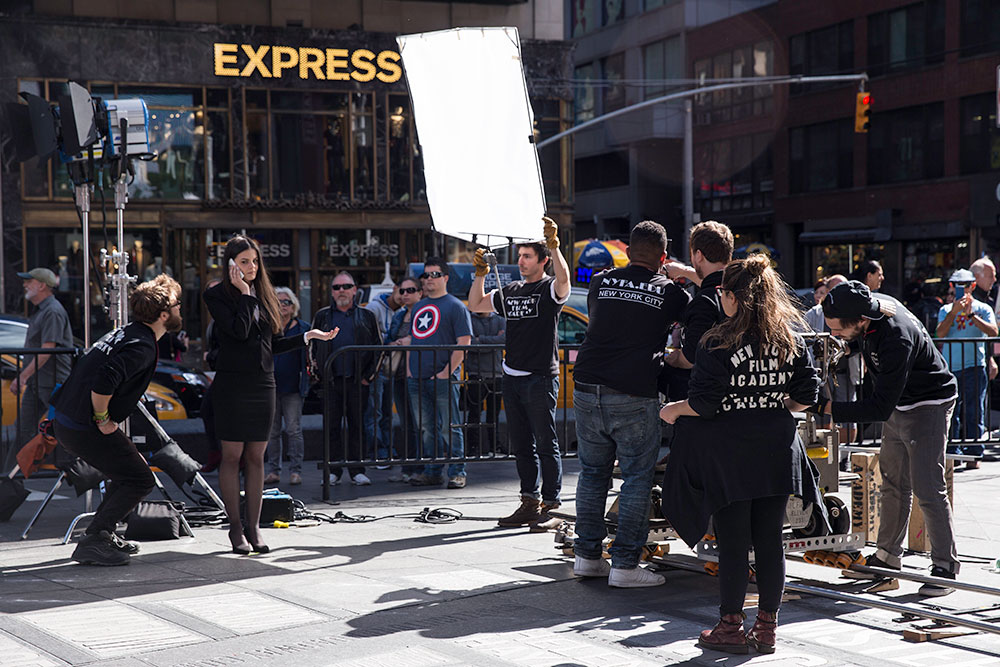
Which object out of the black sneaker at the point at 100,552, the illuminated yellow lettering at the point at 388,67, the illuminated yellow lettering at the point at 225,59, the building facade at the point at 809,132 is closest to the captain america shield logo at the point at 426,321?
the black sneaker at the point at 100,552

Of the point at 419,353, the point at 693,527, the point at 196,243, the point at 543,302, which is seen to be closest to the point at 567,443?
the point at 419,353

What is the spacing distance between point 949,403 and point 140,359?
15.6 feet

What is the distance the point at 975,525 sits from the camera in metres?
8.66

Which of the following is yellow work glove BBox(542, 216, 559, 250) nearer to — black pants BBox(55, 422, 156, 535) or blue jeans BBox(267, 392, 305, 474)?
black pants BBox(55, 422, 156, 535)

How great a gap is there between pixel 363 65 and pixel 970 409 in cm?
2252

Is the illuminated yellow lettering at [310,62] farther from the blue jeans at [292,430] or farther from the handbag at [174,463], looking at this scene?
the handbag at [174,463]

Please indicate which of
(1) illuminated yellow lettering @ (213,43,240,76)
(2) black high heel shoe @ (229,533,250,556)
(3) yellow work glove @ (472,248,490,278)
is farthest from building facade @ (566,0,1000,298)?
(2) black high heel shoe @ (229,533,250,556)

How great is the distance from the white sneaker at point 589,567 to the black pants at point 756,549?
1.57 metres

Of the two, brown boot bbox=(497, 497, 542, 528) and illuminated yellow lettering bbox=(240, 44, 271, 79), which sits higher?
illuminated yellow lettering bbox=(240, 44, 271, 79)

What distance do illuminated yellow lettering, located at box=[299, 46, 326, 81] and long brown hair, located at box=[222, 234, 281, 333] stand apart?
79.4ft

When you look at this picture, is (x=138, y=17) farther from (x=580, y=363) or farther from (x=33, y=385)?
(x=580, y=363)

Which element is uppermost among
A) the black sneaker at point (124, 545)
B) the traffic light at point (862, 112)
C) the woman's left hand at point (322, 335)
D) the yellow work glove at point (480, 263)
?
the traffic light at point (862, 112)

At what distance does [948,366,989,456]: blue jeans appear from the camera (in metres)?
11.9

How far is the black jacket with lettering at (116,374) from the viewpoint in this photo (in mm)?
7238
